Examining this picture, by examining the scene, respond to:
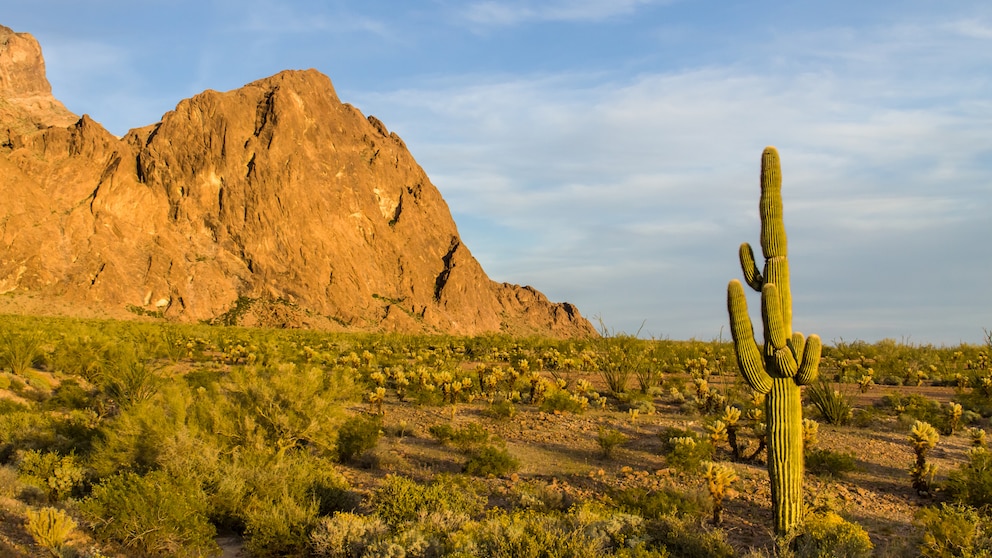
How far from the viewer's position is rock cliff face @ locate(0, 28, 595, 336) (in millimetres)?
78812

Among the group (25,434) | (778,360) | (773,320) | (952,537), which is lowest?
(25,434)

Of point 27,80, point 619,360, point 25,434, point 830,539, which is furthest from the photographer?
point 27,80

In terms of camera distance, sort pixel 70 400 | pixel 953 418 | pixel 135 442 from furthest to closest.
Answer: pixel 70 400 → pixel 953 418 → pixel 135 442

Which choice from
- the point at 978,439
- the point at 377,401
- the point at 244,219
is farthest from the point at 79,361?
the point at 244,219

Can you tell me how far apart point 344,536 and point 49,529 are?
9.94 feet

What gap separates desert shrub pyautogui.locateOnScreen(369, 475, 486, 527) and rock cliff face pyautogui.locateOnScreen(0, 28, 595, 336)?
77179 mm

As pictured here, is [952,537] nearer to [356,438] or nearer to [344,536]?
[344,536]

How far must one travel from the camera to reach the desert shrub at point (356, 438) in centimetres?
1102

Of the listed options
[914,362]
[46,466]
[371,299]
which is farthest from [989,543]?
[371,299]

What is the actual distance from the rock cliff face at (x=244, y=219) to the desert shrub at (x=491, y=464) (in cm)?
7638

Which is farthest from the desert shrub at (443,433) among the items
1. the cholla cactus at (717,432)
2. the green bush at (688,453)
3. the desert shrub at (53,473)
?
the desert shrub at (53,473)

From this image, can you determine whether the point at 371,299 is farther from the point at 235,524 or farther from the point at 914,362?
the point at 235,524

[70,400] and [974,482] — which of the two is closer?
[974,482]

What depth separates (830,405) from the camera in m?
13.6
